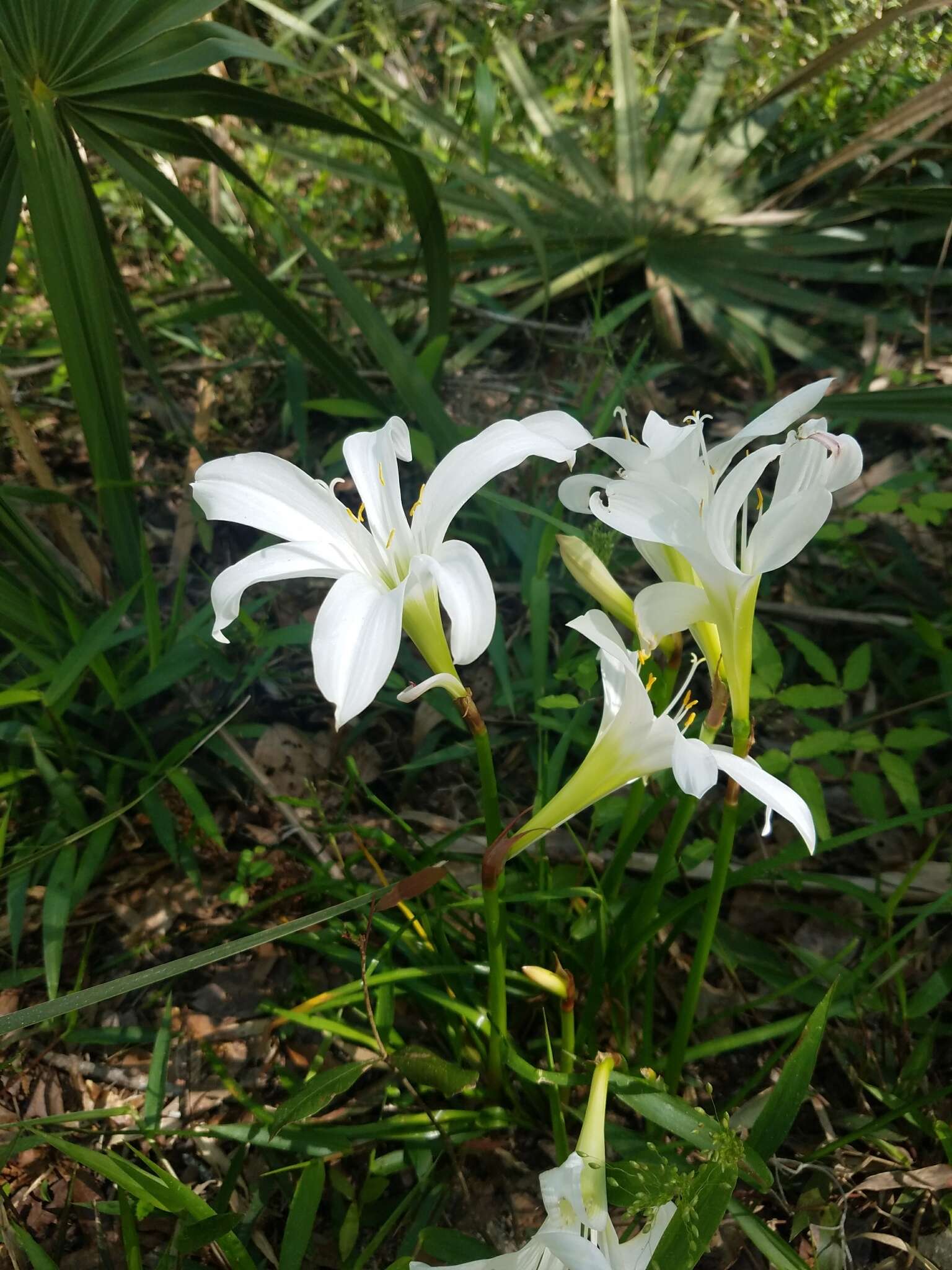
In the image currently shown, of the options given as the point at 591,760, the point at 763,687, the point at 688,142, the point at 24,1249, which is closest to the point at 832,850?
the point at 763,687

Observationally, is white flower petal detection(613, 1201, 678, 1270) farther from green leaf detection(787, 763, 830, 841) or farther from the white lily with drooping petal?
green leaf detection(787, 763, 830, 841)

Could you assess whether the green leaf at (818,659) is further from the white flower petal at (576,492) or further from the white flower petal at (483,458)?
the white flower petal at (483,458)

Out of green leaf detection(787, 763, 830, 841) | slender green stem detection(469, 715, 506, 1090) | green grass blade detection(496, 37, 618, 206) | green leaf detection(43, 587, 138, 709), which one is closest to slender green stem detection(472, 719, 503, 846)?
slender green stem detection(469, 715, 506, 1090)

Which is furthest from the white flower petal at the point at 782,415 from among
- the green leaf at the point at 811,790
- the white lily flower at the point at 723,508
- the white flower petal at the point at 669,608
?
the green leaf at the point at 811,790

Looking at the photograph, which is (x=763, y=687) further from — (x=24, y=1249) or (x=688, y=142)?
(x=688, y=142)

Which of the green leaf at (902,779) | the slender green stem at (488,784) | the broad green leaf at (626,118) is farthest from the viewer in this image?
the broad green leaf at (626,118)

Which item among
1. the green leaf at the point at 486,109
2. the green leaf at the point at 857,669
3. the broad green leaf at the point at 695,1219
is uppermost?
the green leaf at the point at 486,109

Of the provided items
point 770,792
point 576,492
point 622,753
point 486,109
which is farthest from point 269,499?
point 486,109
